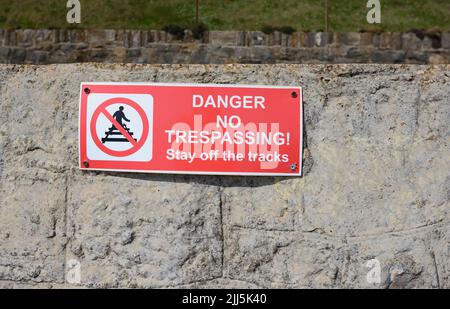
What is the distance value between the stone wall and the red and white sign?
5.91 m

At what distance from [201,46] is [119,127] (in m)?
6.15

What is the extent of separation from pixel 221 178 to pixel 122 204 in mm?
406

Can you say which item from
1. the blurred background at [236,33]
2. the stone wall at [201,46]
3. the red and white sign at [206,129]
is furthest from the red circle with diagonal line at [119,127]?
the stone wall at [201,46]

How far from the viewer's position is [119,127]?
2.63 m

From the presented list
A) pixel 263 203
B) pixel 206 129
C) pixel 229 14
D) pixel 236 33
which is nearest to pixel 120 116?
pixel 206 129

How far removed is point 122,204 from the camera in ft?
8.68

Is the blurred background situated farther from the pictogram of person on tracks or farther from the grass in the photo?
the pictogram of person on tracks

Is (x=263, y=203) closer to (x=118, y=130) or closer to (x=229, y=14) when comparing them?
(x=118, y=130)

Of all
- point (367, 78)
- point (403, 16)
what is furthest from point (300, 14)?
point (367, 78)

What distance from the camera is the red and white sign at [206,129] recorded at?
8.60 ft

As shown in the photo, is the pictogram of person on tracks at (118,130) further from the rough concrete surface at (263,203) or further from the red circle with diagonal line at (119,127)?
the rough concrete surface at (263,203)

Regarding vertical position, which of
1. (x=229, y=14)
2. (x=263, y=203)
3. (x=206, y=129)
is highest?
(x=229, y=14)

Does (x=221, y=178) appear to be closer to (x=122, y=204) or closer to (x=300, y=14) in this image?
(x=122, y=204)

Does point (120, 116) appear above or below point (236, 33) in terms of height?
below
